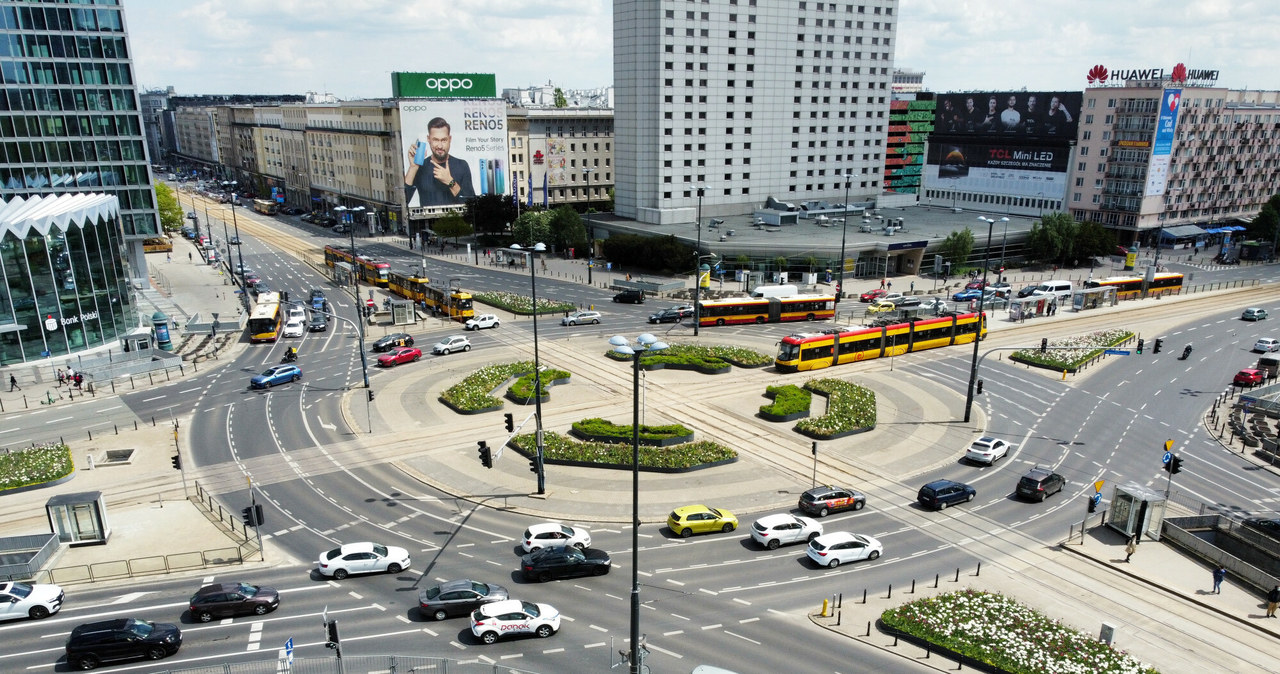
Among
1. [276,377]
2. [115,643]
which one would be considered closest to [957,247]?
[276,377]

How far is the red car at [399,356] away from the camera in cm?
6038

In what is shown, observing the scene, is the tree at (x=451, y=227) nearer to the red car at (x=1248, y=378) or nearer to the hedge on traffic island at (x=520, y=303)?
the hedge on traffic island at (x=520, y=303)

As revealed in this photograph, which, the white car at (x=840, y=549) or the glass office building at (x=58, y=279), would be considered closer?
the white car at (x=840, y=549)

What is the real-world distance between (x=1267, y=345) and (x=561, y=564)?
215ft

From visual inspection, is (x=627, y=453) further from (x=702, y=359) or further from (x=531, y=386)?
(x=702, y=359)

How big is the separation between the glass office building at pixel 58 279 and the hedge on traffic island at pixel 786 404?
175 ft

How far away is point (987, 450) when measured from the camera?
1679 inches

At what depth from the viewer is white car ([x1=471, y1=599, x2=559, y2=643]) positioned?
26.4 m

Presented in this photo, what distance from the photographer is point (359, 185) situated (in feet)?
459

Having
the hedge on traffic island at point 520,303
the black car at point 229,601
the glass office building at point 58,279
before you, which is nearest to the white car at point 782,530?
the black car at point 229,601

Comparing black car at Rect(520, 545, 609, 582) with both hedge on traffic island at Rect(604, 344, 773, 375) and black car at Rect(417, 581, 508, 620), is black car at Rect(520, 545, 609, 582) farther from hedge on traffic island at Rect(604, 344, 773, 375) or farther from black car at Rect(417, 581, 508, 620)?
hedge on traffic island at Rect(604, 344, 773, 375)

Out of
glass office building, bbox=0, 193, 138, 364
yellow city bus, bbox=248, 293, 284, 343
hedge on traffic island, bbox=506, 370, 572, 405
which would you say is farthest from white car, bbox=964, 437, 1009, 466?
glass office building, bbox=0, 193, 138, 364

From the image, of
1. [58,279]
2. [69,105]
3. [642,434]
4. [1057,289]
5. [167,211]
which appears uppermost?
[69,105]

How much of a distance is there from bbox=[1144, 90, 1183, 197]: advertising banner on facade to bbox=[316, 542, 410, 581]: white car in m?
117
